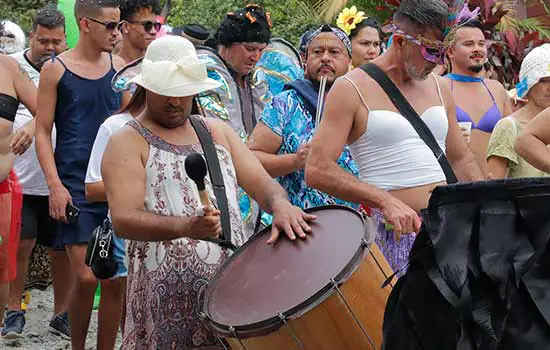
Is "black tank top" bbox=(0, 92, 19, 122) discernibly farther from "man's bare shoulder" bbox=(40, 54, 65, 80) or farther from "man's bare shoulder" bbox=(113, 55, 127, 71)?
"man's bare shoulder" bbox=(113, 55, 127, 71)

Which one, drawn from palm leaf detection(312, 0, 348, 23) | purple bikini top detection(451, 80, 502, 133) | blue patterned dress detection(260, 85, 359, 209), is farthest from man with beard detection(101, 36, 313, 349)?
palm leaf detection(312, 0, 348, 23)

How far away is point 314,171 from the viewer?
5941 millimetres

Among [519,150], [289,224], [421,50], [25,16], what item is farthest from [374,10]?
[289,224]

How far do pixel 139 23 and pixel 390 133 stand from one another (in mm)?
3303

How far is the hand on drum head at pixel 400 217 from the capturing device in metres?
5.48

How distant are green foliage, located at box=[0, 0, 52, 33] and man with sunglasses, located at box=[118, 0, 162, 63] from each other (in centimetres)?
1125

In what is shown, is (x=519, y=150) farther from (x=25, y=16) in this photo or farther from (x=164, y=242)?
(x=25, y=16)

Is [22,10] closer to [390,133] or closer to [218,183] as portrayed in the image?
[390,133]

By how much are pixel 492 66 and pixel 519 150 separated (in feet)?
17.0

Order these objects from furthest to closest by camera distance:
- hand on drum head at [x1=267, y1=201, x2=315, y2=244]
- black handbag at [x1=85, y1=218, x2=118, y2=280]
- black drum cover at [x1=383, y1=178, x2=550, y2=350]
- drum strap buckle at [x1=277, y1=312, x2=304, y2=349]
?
black handbag at [x1=85, y1=218, x2=118, y2=280] → hand on drum head at [x1=267, y1=201, x2=315, y2=244] → drum strap buckle at [x1=277, y1=312, x2=304, y2=349] → black drum cover at [x1=383, y1=178, x2=550, y2=350]

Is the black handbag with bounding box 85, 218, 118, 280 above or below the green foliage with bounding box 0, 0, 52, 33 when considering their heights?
above

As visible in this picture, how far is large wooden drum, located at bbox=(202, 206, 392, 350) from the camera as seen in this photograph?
4547mm

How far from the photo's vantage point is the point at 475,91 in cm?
906

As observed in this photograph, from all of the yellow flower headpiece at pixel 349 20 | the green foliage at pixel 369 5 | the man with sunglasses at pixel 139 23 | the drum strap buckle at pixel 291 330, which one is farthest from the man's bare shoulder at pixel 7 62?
the green foliage at pixel 369 5
